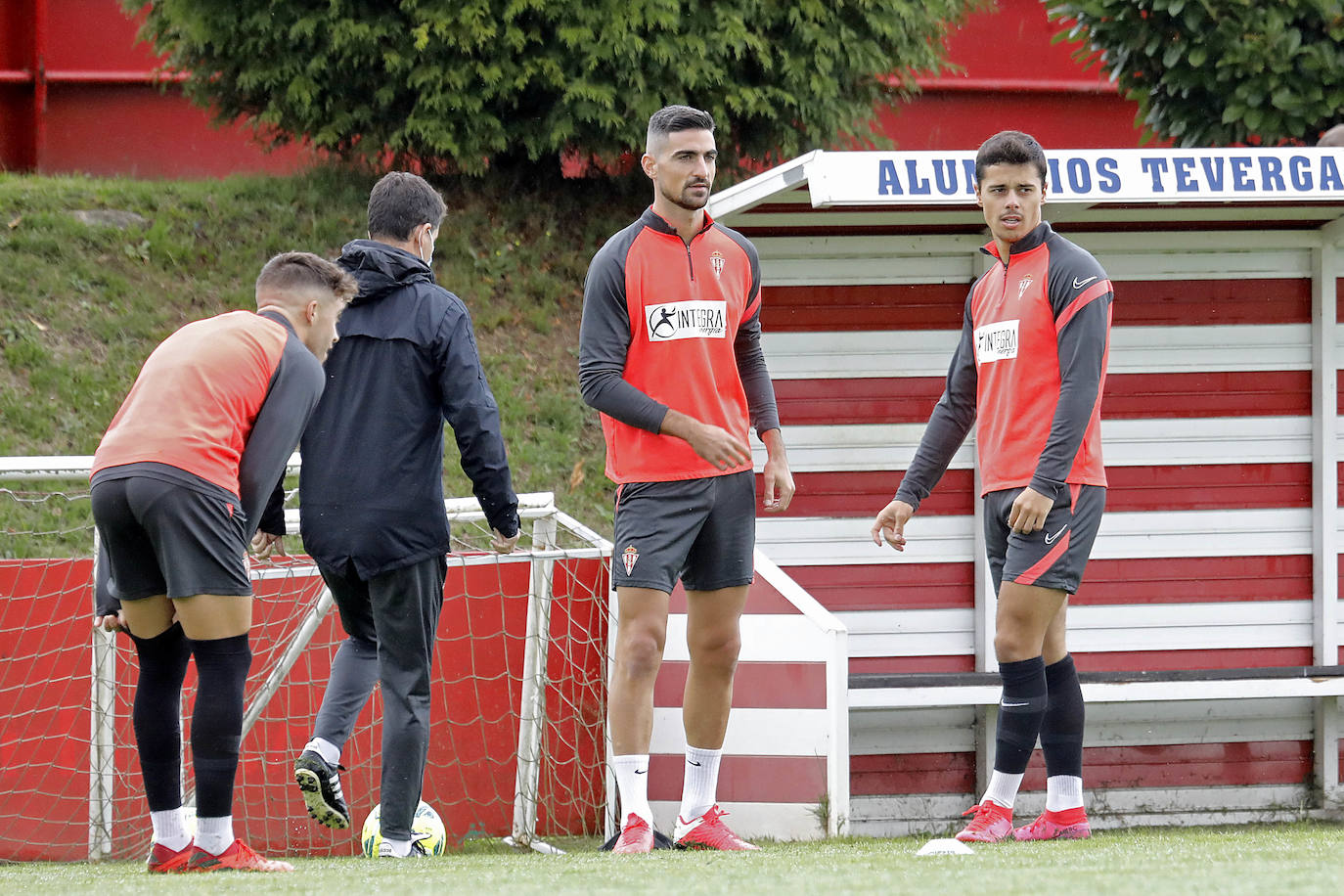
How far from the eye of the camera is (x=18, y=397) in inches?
302

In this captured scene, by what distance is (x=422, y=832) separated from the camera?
4695mm

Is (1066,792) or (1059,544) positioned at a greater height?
(1059,544)

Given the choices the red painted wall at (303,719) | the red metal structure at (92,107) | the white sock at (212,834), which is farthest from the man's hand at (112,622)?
the red metal structure at (92,107)

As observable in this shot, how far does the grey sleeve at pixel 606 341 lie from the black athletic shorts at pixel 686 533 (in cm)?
24

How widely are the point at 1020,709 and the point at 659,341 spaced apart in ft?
4.80

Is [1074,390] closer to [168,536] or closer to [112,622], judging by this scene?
[168,536]

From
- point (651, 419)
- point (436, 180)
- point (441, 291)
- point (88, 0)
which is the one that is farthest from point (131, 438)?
point (88, 0)

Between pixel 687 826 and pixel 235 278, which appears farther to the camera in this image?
pixel 235 278

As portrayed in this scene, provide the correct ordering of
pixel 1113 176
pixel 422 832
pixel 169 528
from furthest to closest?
pixel 1113 176, pixel 422 832, pixel 169 528

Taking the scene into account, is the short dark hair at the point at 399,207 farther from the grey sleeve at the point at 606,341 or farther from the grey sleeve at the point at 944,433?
the grey sleeve at the point at 944,433

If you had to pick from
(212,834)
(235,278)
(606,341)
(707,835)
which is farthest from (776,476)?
(235,278)

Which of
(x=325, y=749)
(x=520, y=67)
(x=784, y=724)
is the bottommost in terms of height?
(x=784, y=724)

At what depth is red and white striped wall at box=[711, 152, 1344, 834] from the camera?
251 inches

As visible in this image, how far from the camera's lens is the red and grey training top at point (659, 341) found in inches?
164
